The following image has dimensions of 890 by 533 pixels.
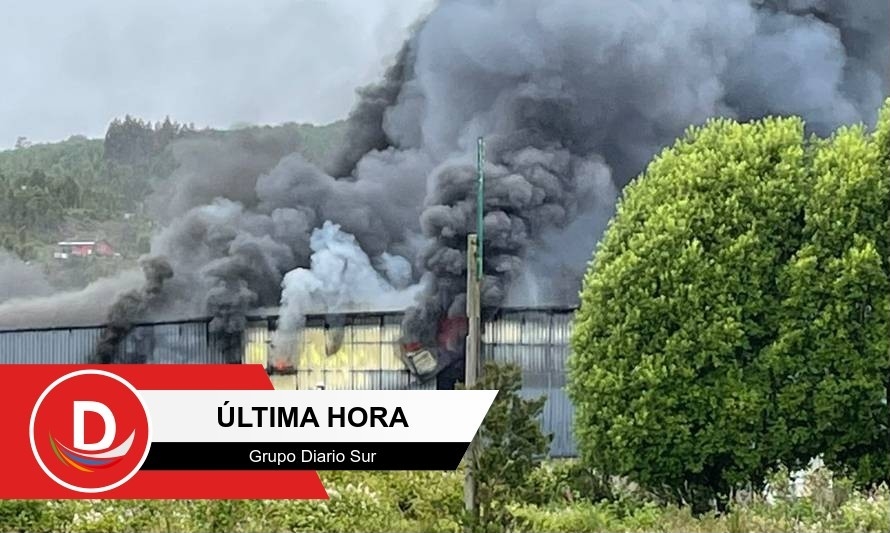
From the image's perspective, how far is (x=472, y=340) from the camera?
16.7 ft

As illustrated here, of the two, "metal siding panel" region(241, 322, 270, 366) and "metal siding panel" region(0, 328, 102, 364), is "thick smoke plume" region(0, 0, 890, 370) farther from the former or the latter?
"metal siding panel" region(0, 328, 102, 364)

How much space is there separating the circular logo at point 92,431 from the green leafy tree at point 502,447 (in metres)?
1.45

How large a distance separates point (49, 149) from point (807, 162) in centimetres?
334

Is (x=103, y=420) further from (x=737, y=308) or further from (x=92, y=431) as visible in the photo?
(x=737, y=308)

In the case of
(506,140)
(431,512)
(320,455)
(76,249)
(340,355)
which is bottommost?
(431,512)

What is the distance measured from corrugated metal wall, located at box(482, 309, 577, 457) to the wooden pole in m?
0.06

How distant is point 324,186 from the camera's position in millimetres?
5066

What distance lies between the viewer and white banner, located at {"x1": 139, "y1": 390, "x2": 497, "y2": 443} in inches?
197

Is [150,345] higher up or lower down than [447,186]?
lower down

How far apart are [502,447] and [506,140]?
4.36 ft

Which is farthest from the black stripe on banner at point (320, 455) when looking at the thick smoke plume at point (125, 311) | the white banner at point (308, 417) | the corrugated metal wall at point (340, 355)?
the thick smoke plume at point (125, 311)

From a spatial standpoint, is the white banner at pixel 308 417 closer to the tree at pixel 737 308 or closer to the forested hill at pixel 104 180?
the tree at pixel 737 308

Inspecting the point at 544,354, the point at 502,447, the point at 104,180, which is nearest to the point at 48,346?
the point at 104,180

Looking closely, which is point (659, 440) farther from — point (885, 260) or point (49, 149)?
point (49, 149)
